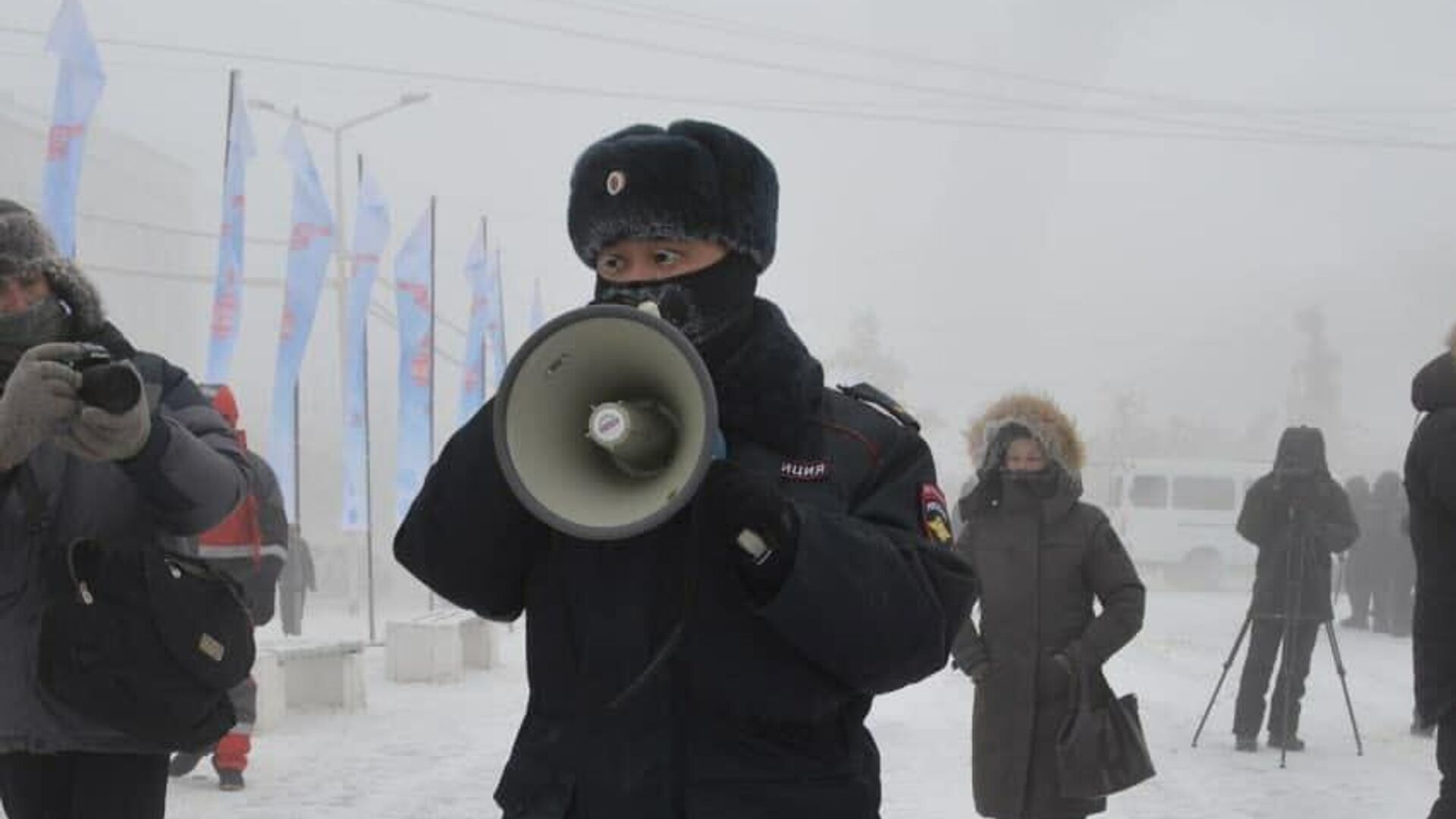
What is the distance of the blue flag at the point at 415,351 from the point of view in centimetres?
1795

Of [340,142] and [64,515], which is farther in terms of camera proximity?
[340,142]

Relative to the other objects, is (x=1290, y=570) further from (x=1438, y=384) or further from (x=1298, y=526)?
(x=1438, y=384)

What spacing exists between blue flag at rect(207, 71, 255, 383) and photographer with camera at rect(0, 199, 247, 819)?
12310mm

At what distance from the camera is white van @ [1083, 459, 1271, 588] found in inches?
1366

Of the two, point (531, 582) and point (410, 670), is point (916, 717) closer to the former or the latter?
point (410, 670)

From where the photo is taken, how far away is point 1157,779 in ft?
29.2

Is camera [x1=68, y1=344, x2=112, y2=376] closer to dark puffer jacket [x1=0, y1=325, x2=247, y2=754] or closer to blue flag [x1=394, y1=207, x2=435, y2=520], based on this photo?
dark puffer jacket [x1=0, y1=325, x2=247, y2=754]

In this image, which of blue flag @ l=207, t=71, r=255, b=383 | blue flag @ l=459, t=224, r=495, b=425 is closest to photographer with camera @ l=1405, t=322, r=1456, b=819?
blue flag @ l=207, t=71, r=255, b=383

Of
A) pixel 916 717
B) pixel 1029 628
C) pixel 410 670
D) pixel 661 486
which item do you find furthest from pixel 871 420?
pixel 410 670

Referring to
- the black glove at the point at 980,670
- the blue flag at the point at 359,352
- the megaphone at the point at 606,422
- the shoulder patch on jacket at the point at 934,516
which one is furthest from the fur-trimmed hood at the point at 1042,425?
the blue flag at the point at 359,352

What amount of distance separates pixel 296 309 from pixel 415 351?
2.06 m

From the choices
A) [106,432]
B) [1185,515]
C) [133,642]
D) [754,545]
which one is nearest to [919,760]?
[133,642]

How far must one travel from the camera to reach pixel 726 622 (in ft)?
7.20

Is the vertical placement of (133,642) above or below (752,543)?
below
